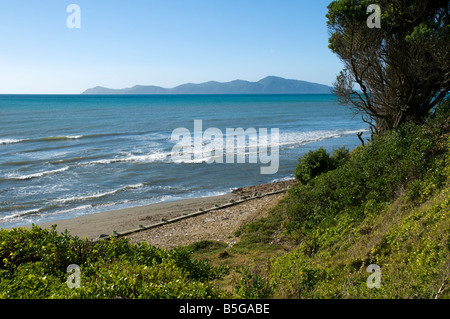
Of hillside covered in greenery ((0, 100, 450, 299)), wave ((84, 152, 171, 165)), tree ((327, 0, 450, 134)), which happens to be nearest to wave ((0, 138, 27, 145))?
wave ((84, 152, 171, 165))

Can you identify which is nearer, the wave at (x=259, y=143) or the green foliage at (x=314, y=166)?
the green foliage at (x=314, y=166)

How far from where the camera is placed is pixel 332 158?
17188mm

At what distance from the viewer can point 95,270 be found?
7.12 m

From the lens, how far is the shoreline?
55.6ft

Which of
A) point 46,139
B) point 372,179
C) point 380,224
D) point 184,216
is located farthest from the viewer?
point 46,139

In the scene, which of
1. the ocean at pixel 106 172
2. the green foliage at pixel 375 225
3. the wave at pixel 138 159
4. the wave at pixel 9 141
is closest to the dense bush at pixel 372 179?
the green foliage at pixel 375 225

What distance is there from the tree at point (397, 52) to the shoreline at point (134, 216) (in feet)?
27.6

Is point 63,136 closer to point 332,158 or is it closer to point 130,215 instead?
point 130,215

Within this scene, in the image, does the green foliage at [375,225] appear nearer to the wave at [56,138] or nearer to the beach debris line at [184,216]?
the beach debris line at [184,216]

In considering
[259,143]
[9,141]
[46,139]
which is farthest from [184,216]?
[9,141]

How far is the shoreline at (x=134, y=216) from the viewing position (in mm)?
16941

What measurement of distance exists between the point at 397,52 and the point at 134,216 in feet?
45.4

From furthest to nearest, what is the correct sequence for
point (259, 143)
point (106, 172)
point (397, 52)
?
point (259, 143)
point (106, 172)
point (397, 52)

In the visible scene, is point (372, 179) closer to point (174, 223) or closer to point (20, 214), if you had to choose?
point (174, 223)
